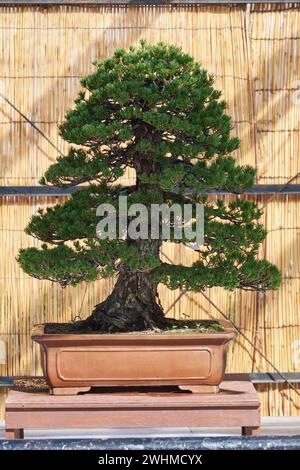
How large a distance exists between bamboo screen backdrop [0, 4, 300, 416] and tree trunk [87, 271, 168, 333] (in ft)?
2.82

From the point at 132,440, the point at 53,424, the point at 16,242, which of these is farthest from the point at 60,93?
the point at 132,440

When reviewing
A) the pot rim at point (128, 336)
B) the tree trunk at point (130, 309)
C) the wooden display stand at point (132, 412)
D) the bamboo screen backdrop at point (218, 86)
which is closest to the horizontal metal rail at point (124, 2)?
the bamboo screen backdrop at point (218, 86)

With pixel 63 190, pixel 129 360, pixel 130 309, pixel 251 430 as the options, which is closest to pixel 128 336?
pixel 129 360

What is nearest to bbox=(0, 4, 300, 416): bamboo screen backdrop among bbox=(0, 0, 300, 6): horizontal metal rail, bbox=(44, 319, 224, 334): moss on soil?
bbox=(0, 0, 300, 6): horizontal metal rail

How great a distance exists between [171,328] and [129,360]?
0.18 m

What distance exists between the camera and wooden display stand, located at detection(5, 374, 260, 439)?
7.66ft

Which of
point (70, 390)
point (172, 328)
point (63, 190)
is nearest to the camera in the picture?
point (70, 390)

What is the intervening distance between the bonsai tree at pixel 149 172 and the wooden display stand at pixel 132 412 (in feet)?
0.84

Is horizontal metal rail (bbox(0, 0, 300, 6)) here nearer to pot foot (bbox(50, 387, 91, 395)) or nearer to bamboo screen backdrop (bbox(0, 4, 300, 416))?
bamboo screen backdrop (bbox(0, 4, 300, 416))

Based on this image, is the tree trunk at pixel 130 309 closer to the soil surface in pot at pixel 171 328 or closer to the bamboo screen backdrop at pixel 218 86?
the soil surface in pot at pixel 171 328

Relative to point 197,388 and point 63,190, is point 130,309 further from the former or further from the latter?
point 63,190

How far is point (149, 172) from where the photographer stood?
254 centimetres

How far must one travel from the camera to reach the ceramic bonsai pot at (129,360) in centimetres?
242

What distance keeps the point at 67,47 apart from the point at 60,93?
160 mm
